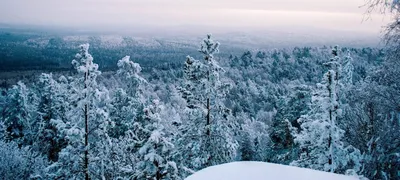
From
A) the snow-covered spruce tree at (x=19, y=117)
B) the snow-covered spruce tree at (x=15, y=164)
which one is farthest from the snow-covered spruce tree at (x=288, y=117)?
the snow-covered spruce tree at (x=19, y=117)

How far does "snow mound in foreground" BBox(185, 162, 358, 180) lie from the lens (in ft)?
13.7

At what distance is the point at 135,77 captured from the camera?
836 inches

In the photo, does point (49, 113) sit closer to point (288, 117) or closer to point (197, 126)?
point (197, 126)

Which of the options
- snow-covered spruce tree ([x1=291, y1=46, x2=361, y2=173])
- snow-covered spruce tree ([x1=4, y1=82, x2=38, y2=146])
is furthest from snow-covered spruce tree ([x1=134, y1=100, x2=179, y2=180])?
snow-covered spruce tree ([x1=4, y1=82, x2=38, y2=146])

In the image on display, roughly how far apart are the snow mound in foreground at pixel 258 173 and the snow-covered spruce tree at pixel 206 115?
8075 millimetres

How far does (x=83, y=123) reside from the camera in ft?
39.9

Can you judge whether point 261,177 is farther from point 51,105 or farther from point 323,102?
point 51,105

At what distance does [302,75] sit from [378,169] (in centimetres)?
8993

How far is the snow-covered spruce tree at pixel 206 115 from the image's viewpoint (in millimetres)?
12742

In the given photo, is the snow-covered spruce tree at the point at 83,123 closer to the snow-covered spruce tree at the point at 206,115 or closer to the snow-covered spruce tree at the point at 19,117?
the snow-covered spruce tree at the point at 206,115

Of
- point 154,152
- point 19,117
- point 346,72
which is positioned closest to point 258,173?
point 154,152

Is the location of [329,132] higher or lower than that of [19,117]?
higher

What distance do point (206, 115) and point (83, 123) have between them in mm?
4876

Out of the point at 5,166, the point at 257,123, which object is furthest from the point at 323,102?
the point at 257,123
